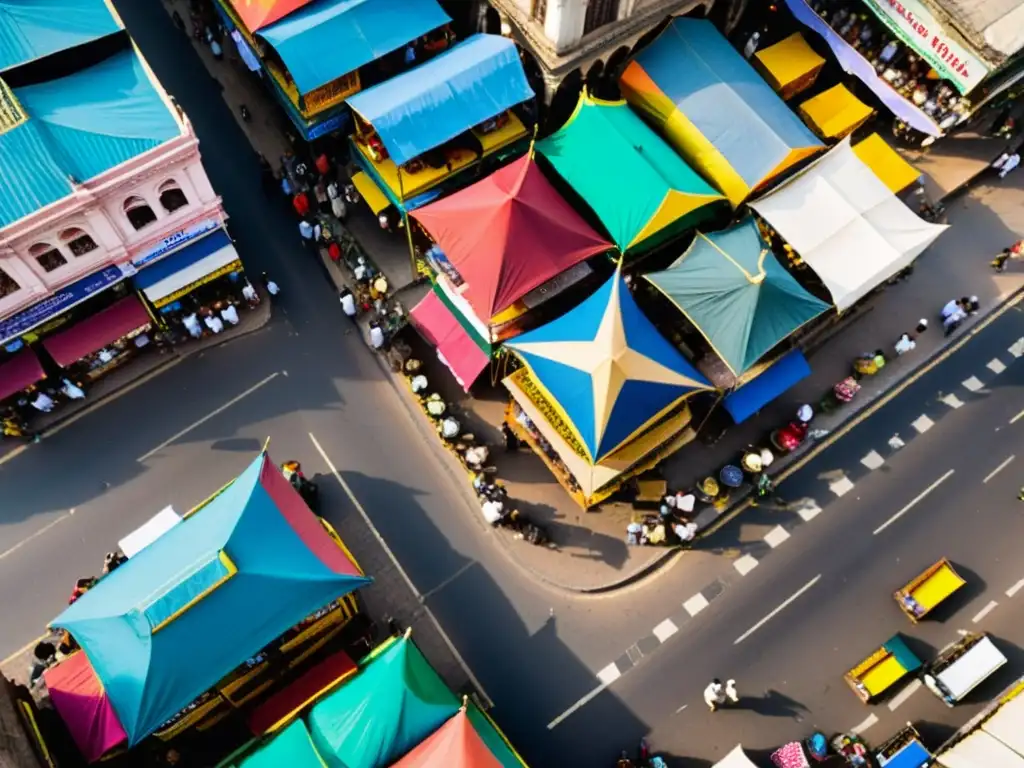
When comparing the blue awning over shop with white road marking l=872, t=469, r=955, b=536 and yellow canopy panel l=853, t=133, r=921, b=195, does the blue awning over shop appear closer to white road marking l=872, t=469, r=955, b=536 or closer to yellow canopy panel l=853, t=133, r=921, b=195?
white road marking l=872, t=469, r=955, b=536

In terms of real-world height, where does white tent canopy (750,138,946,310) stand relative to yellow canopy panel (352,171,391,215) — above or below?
below

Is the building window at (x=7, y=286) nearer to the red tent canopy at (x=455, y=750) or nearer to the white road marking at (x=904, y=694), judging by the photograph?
the red tent canopy at (x=455, y=750)

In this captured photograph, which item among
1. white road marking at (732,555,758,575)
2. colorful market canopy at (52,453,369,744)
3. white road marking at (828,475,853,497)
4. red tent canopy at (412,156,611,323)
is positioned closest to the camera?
colorful market canopy at (52,453,369,744)

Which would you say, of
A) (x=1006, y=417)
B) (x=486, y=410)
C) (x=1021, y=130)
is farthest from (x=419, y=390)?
(x=1021, y=130)

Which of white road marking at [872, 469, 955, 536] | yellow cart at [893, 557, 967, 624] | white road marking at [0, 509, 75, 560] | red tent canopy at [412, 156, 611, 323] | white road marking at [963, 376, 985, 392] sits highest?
white road marking at [0, 509, 75, 560]

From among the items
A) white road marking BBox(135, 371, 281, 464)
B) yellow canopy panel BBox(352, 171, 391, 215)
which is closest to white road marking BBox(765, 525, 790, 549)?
yellow canopy panel BBox(352, 171, 391, 215)

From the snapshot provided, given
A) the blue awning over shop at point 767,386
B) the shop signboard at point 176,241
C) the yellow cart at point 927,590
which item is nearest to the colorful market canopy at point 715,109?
the blue awning over shop at point 767,386
